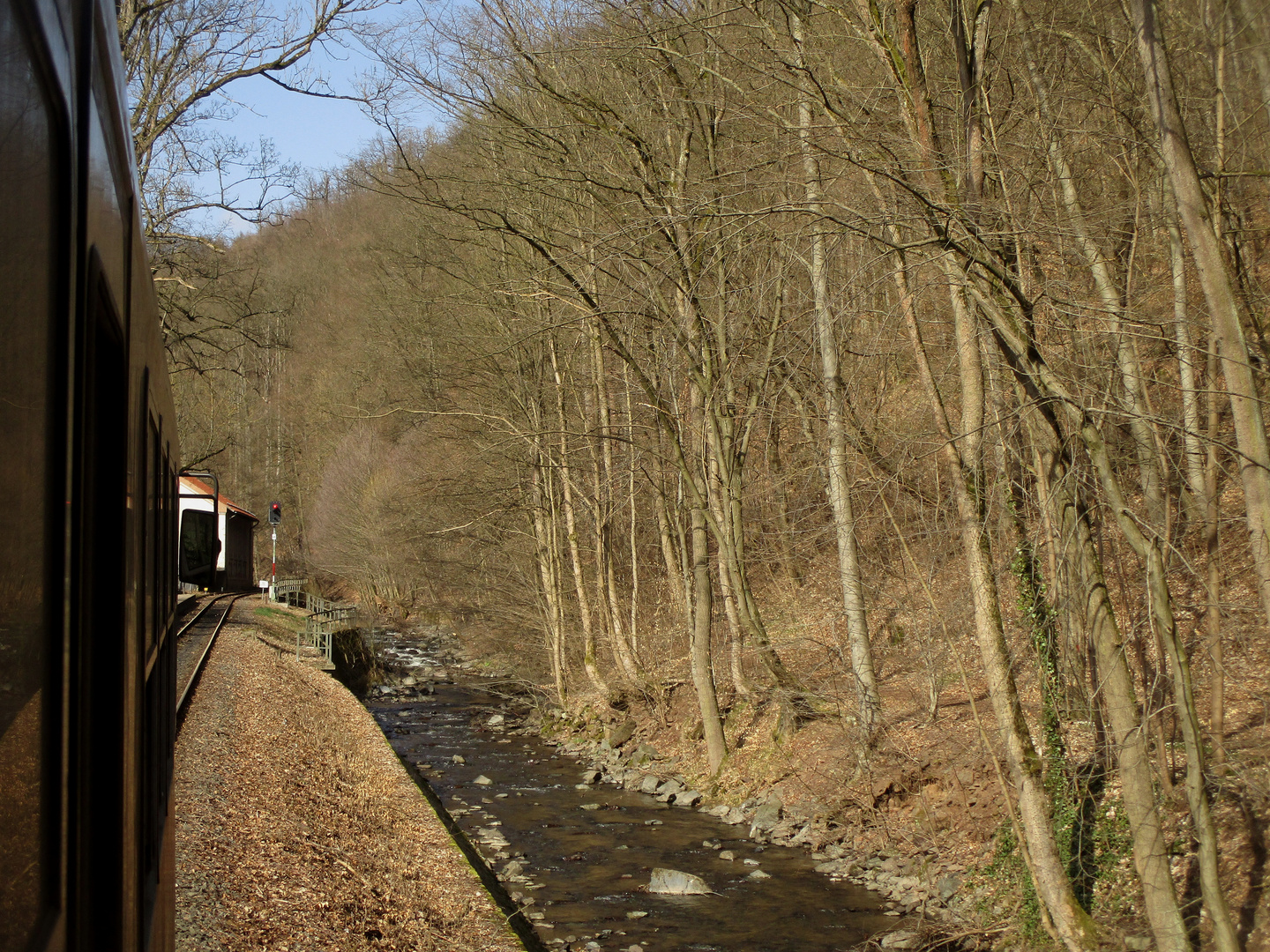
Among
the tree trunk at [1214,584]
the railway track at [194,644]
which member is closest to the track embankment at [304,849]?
the railway track at [194,644]

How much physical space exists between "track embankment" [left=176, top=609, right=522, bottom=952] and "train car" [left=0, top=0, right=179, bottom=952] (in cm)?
460

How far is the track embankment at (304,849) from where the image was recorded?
22.5ft

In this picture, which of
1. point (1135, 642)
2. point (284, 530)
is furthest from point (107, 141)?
point (284, 530)

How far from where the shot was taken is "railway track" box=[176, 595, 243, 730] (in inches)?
570

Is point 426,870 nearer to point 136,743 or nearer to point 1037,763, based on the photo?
point 1037,763

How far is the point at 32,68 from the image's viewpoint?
1171 millimetres

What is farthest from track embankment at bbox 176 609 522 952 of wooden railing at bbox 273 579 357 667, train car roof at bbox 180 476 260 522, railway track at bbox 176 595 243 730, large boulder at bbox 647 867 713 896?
train car roof at bbox 180 476 260 522

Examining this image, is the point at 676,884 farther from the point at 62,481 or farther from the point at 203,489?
the point at 203,489

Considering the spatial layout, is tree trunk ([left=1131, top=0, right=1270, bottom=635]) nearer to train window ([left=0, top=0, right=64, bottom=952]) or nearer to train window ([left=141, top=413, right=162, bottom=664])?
train window ([left=141, top=413, right=162, bottom=664])

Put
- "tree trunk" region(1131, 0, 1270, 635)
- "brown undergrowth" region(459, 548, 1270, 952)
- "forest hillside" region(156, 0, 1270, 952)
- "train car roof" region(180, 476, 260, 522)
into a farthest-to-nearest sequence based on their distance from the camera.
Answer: "train car roof" region(180, 476, 260, 522) < "brown undergrowth" region(459, 548, 1270, 952) < "forest hillside" region(156, 0, 1270, 952) < "tree trunk" region(1131, 0, 1270, 635)

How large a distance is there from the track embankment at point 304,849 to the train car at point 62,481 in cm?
460

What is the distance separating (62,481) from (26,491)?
0.17 meters

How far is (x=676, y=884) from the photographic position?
10961 mm

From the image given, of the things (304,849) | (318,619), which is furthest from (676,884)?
(318,619)
